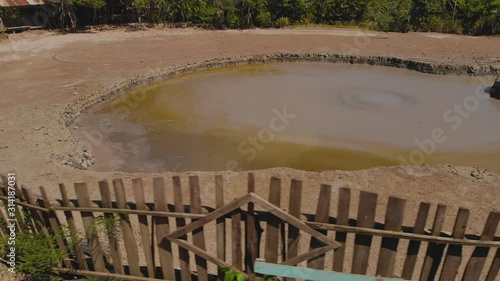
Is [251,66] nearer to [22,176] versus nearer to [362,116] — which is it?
[362,116]

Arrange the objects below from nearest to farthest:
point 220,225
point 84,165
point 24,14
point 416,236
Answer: point 416,236 < point 220,225 < point 84,165 < point 24,14

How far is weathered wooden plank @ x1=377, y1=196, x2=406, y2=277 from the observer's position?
3.17 metres

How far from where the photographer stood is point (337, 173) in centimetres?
743

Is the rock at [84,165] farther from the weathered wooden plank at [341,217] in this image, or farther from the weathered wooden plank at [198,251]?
the weathered wooden plank at [341,217]

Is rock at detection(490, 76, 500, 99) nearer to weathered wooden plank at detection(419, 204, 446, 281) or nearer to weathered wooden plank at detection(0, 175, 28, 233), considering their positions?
weathered wooden plank at detection(419, 204, 446, 281)

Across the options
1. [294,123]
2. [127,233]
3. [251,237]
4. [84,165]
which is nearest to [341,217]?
[251,237]

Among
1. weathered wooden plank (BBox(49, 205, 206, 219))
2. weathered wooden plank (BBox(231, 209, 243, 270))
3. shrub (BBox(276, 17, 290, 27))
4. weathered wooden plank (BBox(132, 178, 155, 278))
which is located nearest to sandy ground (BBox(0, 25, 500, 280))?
shrub (BBox(276, 17, 290, 27))

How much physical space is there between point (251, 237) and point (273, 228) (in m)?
0.23

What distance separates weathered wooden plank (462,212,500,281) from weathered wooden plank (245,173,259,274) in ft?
5.95

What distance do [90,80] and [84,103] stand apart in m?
1.80

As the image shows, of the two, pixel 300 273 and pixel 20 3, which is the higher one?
pixel 20 3

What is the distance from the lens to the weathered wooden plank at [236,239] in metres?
3.53

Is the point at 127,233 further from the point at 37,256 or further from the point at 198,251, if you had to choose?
the point at 37,256

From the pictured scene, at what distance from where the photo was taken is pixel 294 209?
3.39 m
